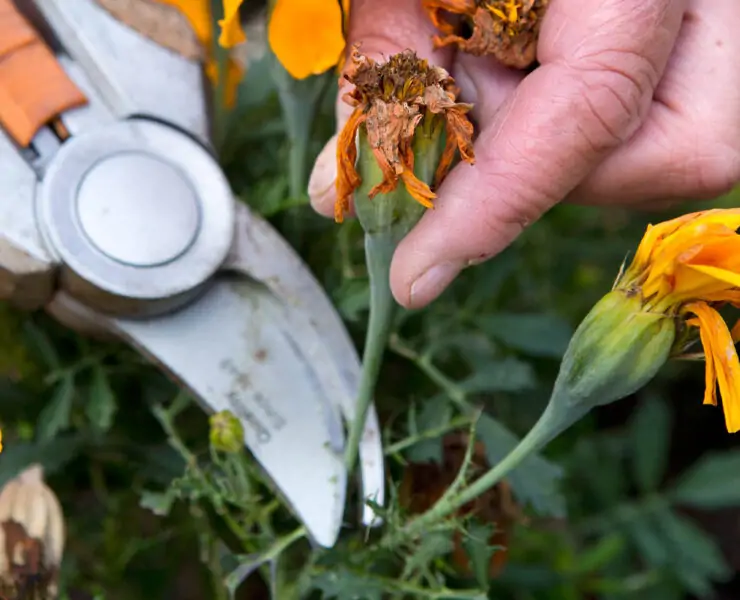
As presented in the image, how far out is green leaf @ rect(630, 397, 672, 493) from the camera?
1163 mm

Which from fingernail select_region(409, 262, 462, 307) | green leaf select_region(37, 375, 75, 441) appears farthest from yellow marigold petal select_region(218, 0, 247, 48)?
green leaf select_region(37, 375, 75, 441)

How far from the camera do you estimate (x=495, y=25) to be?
2.11 ft

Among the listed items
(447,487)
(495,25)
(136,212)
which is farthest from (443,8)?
(447,487)

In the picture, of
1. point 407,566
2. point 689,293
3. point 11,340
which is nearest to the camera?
point 689,293

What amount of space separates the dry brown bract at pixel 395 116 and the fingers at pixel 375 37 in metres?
0.10

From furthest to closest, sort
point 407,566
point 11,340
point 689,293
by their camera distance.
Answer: point 11,340
point 407,566
point 689,293

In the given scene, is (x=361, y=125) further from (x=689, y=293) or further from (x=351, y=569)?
(x=351, y=569)

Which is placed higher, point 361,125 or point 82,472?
point 361,125

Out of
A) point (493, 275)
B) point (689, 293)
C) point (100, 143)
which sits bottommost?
point (493, 275)

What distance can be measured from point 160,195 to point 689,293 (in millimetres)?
401

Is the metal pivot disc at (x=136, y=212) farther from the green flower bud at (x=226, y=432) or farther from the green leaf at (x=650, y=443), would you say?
the green leaf at (x=650, y=443)

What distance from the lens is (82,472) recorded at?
862 mm

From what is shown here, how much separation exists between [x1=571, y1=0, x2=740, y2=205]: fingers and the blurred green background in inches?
8.7

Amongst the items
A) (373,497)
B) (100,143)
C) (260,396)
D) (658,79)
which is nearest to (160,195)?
(100,143)
